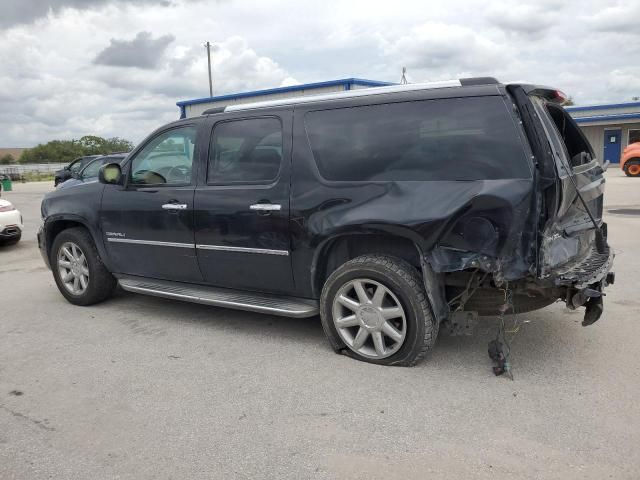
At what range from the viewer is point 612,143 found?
31250 millimetres

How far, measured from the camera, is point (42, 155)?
90500 millimetres

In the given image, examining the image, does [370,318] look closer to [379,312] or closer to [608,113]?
[379,312]

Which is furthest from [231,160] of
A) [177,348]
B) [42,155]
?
[42,155]

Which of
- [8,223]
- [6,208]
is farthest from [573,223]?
[6,208]

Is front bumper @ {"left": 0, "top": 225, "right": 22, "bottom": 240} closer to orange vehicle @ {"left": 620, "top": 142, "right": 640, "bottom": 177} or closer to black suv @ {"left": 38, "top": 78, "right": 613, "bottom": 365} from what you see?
black suv @ {"left": 38, "top": 78, "right": 613, "bottom": 365}

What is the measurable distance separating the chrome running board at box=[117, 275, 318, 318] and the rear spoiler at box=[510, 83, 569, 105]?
2.14 meters

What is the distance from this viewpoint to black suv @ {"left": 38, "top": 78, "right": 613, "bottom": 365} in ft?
11.5

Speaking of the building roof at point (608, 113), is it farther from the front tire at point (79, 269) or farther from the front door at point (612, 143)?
the front tire at point (79, 269)

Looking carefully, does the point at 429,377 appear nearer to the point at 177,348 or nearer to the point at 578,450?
the point at 578,450

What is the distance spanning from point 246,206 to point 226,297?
830 mm

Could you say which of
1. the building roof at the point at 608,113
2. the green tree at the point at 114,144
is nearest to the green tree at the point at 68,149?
the green tree at the point at 114,144

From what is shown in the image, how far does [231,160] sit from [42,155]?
97504mm

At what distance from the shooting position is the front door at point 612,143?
30969 millimetres

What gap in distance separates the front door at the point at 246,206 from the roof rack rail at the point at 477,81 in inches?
53.3
